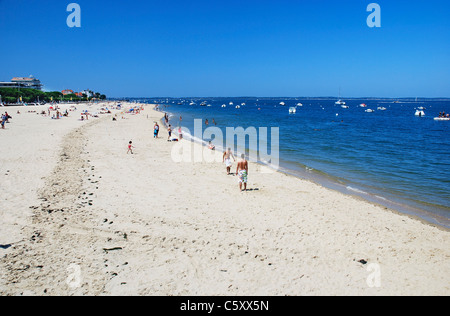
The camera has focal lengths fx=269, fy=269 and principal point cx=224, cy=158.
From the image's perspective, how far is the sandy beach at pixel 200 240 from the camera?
516cm

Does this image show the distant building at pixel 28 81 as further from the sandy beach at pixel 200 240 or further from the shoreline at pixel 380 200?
the shoreline at pixel 380 200

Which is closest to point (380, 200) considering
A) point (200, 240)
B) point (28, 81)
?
point (200, 240)

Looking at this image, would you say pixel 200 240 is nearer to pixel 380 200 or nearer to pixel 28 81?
pixel 380 200

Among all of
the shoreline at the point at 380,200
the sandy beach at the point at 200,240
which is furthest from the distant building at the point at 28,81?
the shoreline at the point at 380,200

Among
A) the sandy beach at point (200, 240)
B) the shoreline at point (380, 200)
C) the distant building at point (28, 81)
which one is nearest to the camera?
the sandy beach at point (200, 240)

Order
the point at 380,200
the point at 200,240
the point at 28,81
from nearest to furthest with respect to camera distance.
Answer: the point at 200,240 → the point at 380,200 → the point at 28,81

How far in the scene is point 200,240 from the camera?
6.76 m

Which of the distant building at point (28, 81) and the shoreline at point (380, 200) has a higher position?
the distant building at point (28, 81)

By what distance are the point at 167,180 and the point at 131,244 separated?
222 inches

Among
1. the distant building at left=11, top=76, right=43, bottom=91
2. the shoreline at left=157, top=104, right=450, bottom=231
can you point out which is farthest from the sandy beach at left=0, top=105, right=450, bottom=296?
the distant building at left=11, top=76, right=43, bottom=91

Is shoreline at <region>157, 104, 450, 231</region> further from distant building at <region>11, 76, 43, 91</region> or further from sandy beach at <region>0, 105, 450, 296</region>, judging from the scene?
distant building at <region>11, 76, 43, 91</region>
